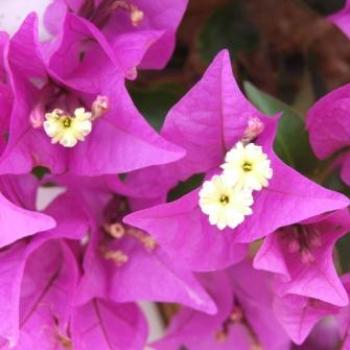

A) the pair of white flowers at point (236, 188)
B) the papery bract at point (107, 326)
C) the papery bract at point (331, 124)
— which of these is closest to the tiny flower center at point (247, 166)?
the pair of white flowers at point (236, 188)

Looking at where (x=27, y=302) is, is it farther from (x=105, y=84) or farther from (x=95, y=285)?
(x=105, y=84)

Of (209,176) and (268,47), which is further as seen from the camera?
(268,47)

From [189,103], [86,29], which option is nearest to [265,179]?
[189,103]

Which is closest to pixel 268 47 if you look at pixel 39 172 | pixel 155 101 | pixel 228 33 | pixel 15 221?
pixel 228 33

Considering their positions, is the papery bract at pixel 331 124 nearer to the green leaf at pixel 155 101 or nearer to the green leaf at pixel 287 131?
the green leaf at pixel 287 131

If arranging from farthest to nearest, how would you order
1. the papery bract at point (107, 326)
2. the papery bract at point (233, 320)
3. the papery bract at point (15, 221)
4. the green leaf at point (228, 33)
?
the green leaf at point (228, 33)
the papery bract at point (233, 320)
the papery bract at point (107, 326)
the papery bract at point (15, 221)

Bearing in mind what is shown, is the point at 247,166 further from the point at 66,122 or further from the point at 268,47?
the point at 268,47
